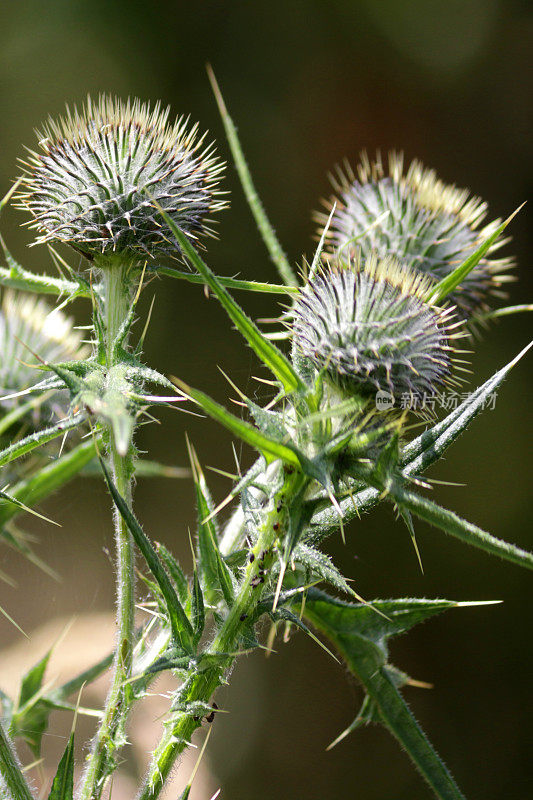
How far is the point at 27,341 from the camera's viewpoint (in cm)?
174

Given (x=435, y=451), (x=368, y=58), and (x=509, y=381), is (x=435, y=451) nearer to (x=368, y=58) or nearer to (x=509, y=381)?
(x=509, y=381)

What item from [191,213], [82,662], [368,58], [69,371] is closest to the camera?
[69,371]

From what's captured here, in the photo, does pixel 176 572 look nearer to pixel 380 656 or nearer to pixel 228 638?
pixel 228 638

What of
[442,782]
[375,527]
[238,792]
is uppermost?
[375,527]

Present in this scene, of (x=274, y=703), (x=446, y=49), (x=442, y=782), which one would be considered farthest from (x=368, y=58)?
(x=442, y=782)

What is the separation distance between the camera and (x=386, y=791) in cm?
347

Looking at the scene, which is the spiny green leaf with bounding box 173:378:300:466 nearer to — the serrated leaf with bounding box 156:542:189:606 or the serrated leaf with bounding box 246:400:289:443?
the serrated leaf with bounding box 246:400:289:443

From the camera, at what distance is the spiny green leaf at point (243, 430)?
0.73m

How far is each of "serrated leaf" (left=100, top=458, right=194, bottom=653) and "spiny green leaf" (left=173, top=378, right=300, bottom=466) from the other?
0.14m

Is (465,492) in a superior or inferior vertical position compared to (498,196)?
inferior

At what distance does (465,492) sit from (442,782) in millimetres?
2770

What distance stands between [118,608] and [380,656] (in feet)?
1.22

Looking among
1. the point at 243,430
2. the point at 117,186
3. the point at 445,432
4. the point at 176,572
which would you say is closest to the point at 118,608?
the point at 176,572

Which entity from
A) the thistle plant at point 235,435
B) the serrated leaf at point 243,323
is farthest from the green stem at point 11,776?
the serrated leaf at point 243,323
